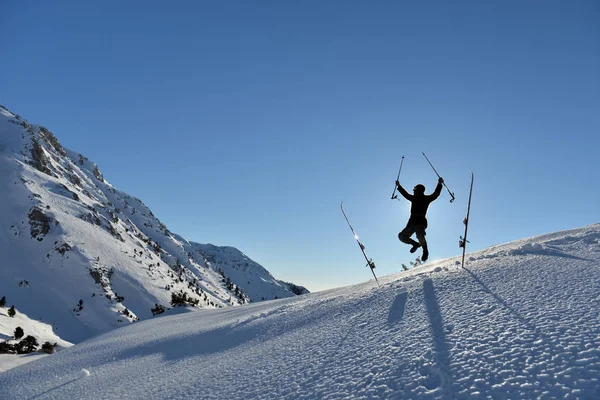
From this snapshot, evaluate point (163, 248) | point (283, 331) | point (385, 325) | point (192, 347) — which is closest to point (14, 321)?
point (192, 347)

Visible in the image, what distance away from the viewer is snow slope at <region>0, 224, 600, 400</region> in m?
2.52

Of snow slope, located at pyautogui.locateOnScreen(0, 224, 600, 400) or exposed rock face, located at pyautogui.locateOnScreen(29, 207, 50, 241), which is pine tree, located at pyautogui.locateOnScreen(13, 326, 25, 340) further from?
exposed rock face, located at pyautogui.locateOnScreen(29, 207, 50, 241)

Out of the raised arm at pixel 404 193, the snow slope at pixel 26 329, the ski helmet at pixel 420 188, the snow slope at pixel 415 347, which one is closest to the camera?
the snow slope at pixel 415 347

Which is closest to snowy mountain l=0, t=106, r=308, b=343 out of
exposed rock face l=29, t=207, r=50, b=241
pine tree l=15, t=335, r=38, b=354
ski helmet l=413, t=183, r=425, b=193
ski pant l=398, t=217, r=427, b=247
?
exposed rock face l=29, t=207, r=50, b=241

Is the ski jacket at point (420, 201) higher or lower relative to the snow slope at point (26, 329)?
higher

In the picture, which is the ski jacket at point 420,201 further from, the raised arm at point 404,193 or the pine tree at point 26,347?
the pine tree at point 26,347

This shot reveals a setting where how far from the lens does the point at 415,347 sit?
329 cm

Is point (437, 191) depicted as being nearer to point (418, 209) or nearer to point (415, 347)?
point (418, 209)

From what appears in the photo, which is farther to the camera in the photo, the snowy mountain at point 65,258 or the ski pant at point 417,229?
the snowy mountain at point 65,258

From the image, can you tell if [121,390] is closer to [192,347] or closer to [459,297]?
[192,347]

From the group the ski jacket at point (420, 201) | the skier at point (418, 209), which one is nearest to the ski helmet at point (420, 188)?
the skier at point (418, 209)

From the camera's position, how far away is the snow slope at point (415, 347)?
2.52 metres

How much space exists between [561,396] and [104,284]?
60583 mm

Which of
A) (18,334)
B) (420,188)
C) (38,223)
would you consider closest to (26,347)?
(18,334)
